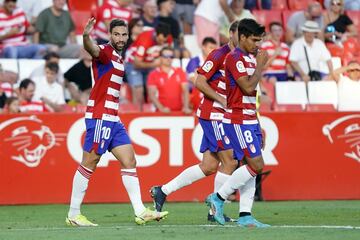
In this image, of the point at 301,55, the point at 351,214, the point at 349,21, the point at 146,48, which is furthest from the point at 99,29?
the point at 351,214

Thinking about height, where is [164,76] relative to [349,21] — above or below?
below

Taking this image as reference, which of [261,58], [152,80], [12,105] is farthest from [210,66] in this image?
[152,80]

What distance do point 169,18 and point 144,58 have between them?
149 cm

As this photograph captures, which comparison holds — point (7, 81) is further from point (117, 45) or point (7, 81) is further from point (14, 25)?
point (117, 45)

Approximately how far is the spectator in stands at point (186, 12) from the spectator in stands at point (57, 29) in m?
2.39

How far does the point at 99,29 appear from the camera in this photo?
19203 mm

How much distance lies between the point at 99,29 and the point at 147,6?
48.4 inches

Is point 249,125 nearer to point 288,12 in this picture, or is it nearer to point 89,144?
point 89,144

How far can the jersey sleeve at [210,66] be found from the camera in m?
12.4

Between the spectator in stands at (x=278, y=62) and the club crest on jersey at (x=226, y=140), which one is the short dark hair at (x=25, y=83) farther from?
the club crest on jersey at (x=226, y=140)

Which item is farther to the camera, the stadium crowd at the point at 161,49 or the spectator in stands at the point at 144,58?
the spectator in stands at the point at 144,58

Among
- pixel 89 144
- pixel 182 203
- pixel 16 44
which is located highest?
pixel 16 44

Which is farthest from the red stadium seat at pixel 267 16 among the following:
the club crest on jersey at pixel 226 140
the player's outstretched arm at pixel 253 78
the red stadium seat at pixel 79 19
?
the player's outstretched arm at pixel 253 78

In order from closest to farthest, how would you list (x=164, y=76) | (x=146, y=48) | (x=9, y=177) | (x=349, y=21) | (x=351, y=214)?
(x=351, y=214)
(x=9, y=177)
(x=164, y=76)
(x=146, y=48)
(x=349, y=21)
